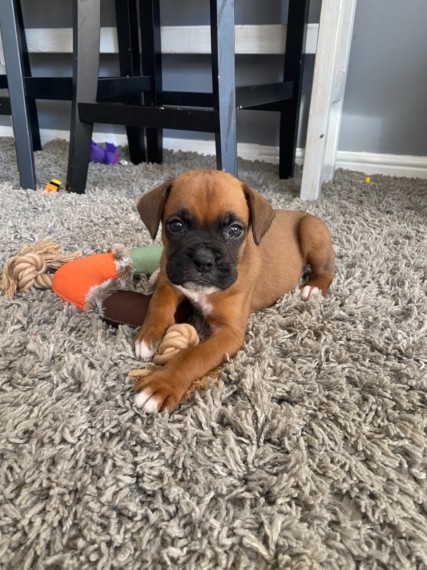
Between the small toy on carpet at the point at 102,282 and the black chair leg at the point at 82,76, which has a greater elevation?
the black chair leg at the point at 82,76

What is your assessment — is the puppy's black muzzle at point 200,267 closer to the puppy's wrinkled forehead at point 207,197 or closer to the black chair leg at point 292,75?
the puppy's wrinkled forehead at point 207,197

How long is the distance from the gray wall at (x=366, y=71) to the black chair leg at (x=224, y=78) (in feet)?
4.48

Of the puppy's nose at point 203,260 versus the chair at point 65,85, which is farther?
the chair at point 65,85

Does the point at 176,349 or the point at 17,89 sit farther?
the point at 17,89

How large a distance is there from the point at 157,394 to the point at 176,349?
0.62 ft

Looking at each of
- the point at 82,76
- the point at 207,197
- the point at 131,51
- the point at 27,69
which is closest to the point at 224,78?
the point at 82,76

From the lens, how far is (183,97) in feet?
9.93

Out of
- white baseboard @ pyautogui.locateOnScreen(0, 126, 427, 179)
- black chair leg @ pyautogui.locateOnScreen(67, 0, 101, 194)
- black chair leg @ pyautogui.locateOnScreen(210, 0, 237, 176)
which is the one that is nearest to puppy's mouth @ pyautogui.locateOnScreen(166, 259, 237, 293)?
black chair leg @ pyautogui.locateOnScreen(210, 0, 237, 176)

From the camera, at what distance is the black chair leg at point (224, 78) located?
1915mm

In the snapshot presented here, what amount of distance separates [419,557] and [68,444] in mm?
624

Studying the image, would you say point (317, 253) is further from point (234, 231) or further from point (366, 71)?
point (366, 71)

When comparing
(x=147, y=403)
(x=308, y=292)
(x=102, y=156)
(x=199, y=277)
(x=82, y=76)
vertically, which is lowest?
(x=102, y=156)

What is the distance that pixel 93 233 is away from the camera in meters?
1.98

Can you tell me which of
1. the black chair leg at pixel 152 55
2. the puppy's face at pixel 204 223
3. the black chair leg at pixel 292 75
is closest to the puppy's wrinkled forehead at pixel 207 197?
the puppy's face at pixel 204 223
